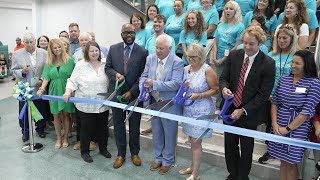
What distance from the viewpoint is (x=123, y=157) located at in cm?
332

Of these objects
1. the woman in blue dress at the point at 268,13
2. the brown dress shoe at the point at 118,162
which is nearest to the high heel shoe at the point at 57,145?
the brown dress shoe at the point at 118,162

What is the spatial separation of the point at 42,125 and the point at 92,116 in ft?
4.16

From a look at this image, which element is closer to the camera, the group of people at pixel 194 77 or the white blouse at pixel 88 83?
the group of people at pixel 194 77

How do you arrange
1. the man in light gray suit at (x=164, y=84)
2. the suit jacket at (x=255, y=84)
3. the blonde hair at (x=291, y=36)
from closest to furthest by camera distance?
the suit jacket at (x=255, y=84)
the blonde hair at (x=291, y=36)
the man in light gray suit at (x=164, y=84)

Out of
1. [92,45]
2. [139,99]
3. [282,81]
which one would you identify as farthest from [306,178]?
[92,45]

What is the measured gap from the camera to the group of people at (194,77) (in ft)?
7.63

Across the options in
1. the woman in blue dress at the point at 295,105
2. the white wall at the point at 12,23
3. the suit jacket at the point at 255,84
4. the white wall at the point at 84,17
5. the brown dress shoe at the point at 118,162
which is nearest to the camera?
the woman in blue dress at the point at 295,105

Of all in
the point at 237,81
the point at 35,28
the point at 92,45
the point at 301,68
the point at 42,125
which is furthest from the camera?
the point at 35,28

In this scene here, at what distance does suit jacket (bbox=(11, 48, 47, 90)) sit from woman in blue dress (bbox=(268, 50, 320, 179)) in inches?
114

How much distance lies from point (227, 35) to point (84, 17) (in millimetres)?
4187

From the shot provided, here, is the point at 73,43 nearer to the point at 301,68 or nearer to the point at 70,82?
the point at 70,82

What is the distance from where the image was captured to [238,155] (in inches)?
104

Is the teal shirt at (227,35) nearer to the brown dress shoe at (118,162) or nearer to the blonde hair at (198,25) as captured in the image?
the blonde hair at (198,25)

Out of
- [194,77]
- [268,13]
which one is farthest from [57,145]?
[268,13]
